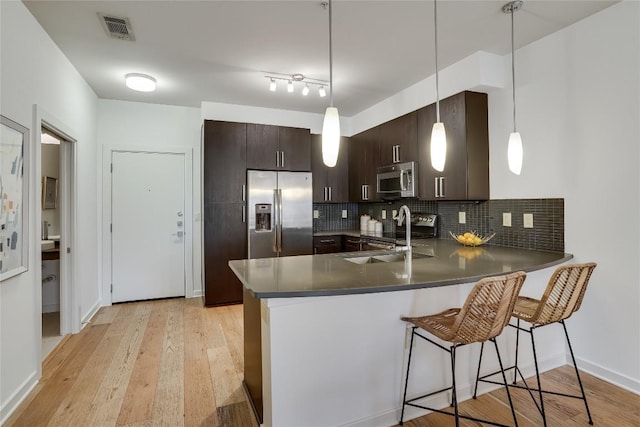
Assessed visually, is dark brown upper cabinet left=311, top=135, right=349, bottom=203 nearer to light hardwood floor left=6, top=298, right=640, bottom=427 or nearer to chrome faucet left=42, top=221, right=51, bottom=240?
light hardwood floor left=6, top=298, right=640, bottom=427

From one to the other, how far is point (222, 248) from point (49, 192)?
6.82ft

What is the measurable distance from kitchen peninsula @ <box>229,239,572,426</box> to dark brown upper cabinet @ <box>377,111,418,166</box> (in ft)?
5.80

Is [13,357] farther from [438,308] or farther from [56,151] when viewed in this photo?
[56,151]

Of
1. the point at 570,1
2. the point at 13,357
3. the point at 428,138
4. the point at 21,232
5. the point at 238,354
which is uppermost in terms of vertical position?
the point at 570,1

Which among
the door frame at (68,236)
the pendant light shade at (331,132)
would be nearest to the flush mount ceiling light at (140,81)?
the door frame at (68,236)

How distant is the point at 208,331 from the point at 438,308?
7.62ft

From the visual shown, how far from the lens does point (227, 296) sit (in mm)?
4250

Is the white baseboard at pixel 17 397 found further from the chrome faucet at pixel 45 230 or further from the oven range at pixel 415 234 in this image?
the oven range at pixel 415 234

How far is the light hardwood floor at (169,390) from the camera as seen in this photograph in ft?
6.57

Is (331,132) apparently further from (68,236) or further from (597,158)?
(68,236)

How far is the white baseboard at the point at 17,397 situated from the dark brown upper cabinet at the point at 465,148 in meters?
3.45

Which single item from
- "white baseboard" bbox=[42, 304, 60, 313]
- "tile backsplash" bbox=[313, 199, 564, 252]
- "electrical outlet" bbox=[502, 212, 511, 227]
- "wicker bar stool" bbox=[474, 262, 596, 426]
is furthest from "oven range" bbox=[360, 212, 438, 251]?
"white baseboard" bbox=[42, 304, 60, 313]

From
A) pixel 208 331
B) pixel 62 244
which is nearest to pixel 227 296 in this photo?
pixel 208 331

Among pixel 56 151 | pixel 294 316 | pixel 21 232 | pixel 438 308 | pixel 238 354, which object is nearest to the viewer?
pixel 294 316
